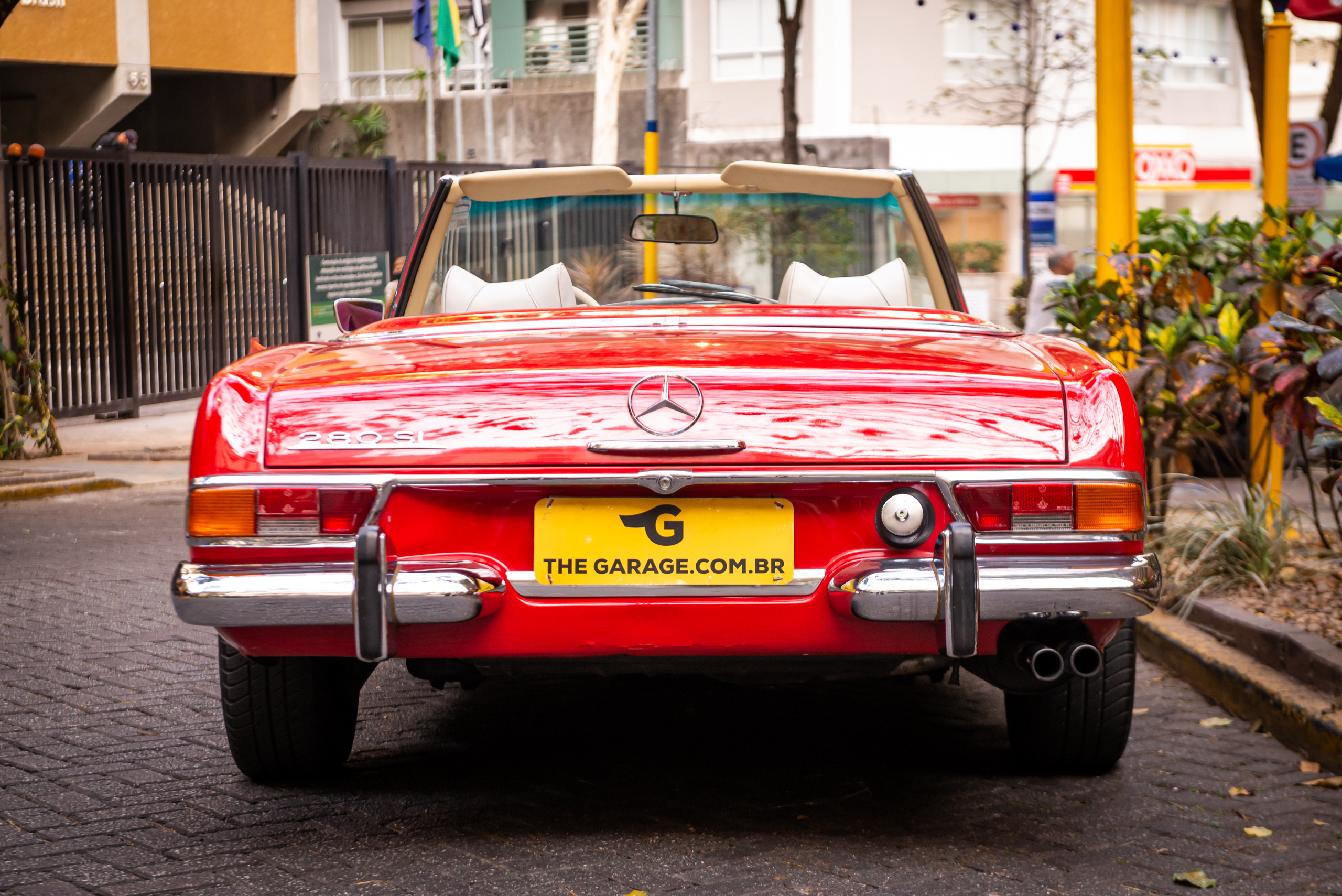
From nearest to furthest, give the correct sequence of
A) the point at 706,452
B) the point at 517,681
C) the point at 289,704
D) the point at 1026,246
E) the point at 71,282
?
1. the point at 706,452
2. the point at 289,704
3. the point at 517,681
4. the point at 71,282
5. the point at 1026,246

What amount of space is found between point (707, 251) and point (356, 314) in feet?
3.52

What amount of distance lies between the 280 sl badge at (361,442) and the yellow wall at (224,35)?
76.9 ft

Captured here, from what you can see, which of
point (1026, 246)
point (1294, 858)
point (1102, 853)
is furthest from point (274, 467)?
point (1026, 246)

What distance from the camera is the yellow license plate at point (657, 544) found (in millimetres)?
3057

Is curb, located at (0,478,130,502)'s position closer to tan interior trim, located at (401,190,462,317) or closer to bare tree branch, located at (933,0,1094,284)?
tan interior trim, located at (401,190,462,317)

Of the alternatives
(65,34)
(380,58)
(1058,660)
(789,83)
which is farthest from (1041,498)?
(380,58)

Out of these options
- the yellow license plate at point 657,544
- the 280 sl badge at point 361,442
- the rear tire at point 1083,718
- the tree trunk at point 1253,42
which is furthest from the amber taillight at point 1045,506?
the tree trunk at point 1253,42

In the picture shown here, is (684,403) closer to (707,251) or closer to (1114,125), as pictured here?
(707,251)

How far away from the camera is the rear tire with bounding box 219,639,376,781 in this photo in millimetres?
3658

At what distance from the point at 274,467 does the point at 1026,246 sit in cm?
1944

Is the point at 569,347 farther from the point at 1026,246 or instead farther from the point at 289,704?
the point at 1026,246

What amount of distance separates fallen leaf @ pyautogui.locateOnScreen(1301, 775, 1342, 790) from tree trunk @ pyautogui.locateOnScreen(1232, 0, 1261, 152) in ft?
28.9

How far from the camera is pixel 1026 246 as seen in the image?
2145 cm

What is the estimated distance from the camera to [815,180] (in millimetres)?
4707
